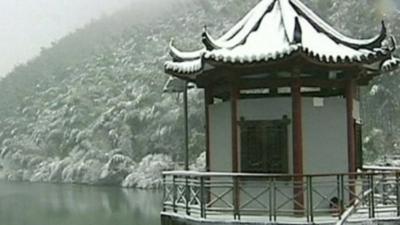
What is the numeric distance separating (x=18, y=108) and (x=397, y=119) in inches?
1845

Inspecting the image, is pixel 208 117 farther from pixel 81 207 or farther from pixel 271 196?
pixel 81 207

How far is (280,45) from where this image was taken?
1086 cm

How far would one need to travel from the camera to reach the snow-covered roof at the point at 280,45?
10.6 m

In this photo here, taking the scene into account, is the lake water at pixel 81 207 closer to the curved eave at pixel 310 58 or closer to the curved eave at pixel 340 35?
the curved eave at pixel 340 35

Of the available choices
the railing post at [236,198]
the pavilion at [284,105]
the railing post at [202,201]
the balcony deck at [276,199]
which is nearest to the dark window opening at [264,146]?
the pavilion at [284,105]

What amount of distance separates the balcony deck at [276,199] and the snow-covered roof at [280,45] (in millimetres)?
1805

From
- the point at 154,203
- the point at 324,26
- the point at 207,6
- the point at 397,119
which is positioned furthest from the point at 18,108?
the point at 324,26

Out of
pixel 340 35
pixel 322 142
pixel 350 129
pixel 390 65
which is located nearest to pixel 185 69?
pixel 322 142

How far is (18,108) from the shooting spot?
230 feet

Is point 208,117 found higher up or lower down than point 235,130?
higher up

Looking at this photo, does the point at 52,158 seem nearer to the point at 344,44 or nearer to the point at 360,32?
the point at 360,32

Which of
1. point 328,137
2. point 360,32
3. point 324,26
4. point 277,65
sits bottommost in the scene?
point 328,137

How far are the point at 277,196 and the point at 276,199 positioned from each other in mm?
51

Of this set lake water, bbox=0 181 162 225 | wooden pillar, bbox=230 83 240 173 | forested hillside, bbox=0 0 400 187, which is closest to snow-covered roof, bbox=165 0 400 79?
wooden pillar, bbox=230 83 240 173
